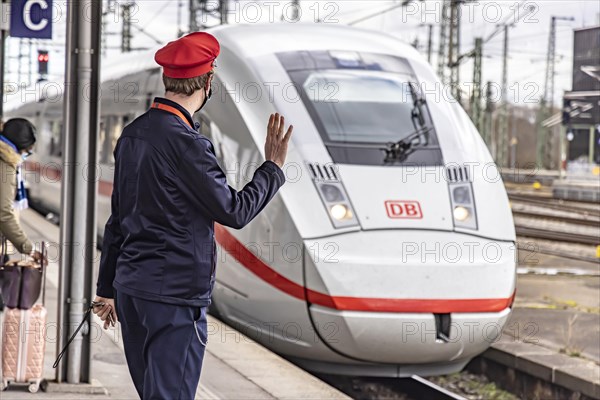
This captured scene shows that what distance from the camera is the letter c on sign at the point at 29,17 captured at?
9773 mm

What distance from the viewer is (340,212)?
20.0 feet

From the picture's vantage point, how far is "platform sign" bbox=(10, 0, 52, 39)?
32.0 feet

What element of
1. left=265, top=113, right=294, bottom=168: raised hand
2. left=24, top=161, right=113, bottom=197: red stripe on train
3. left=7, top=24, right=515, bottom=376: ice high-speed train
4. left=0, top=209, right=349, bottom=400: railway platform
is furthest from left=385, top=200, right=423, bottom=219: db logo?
left=24, top=161, right=113, bottom=197: red stripe on train

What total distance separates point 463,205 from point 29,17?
5.29m

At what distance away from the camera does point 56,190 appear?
16234 mm

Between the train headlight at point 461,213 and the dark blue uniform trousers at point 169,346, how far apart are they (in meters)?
3.51

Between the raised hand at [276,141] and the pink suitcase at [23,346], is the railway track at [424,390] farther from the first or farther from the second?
the raised hand at [276,141]

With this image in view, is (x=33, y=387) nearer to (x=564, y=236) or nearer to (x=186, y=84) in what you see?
(x=186, y=84)

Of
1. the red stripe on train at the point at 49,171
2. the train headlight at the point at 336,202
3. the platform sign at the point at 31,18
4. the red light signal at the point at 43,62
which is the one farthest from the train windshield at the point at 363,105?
the red light signal at the point at 43,62

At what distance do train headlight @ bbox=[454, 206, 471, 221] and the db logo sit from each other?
10.0 inches

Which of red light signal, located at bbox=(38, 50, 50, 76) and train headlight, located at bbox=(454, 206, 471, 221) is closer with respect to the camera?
train headlight, located at bbox=(454, 206, 471, 221)

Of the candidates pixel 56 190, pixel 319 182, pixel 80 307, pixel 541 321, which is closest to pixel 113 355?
pixel 80 307

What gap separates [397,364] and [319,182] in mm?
1204

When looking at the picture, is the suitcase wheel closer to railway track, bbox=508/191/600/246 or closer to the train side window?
the train side window
